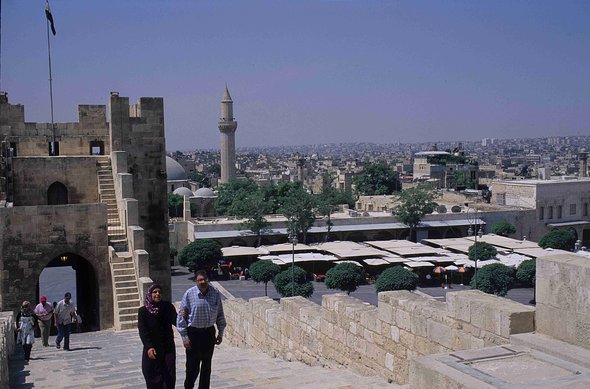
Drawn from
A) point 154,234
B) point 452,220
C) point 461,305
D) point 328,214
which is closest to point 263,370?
point 461,305

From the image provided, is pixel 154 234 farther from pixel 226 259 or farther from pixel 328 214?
pixel 328 214

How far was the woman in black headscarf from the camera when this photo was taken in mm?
5777

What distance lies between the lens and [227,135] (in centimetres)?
8681

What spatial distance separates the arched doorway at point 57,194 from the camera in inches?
583

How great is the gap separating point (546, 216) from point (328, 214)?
18.6 meters

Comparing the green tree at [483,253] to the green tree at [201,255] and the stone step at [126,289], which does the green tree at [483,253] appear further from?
the stone step at [126,289]

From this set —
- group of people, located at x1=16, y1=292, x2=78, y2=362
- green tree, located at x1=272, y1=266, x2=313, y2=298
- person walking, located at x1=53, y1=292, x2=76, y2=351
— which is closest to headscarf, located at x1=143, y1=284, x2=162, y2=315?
group of people, located at x1=16, y1=292, x2=78, y2=362

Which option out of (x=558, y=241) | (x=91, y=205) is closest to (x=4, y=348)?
(x=91, y=205)

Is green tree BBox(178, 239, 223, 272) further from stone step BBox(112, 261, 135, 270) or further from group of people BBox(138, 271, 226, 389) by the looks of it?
group of people BBox(138, 271, 226, 389)

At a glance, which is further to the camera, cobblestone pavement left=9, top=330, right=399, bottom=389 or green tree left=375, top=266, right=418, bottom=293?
green tree left=375, top=266, right=418, bottom=293

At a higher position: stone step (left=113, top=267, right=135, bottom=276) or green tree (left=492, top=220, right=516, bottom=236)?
stone step (left=113, top=267, right=135, bottom=276)

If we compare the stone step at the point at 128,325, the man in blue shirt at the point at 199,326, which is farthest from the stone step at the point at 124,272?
the man in blue shirt at the point at 199,326

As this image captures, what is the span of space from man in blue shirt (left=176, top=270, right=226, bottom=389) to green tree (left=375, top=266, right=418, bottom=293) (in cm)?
2315

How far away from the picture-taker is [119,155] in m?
14.2
